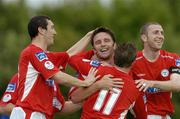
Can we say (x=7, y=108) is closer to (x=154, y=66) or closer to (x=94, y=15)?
(x=154, y=66)

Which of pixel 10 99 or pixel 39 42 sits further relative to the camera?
pixel 10 99

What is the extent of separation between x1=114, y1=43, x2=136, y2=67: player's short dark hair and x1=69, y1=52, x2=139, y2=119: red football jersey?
0.14 meters

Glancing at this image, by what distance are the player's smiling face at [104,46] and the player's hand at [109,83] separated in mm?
637

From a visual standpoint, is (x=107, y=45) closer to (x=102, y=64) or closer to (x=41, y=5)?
(x=102, y=64)

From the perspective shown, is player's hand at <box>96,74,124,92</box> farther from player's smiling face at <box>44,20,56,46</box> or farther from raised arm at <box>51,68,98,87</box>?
player's smiling face at <box>44,20,56,46</box>

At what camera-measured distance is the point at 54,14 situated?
41.9m

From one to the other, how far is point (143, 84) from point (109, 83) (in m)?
0.58

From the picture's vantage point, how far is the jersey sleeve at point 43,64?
9398 millimetres

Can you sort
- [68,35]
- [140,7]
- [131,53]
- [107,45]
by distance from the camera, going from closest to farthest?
[131,53], [107,45], [68,35], [140,7]

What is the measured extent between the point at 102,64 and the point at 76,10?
3342cm

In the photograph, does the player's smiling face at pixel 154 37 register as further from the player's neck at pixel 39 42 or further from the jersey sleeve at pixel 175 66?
the player's neck at pixel 39 42

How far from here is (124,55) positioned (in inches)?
360

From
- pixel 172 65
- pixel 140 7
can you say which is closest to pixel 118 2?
pixel 140 7

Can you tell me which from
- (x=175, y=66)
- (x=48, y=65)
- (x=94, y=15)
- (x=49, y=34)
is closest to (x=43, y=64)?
(x=48, y=65)
